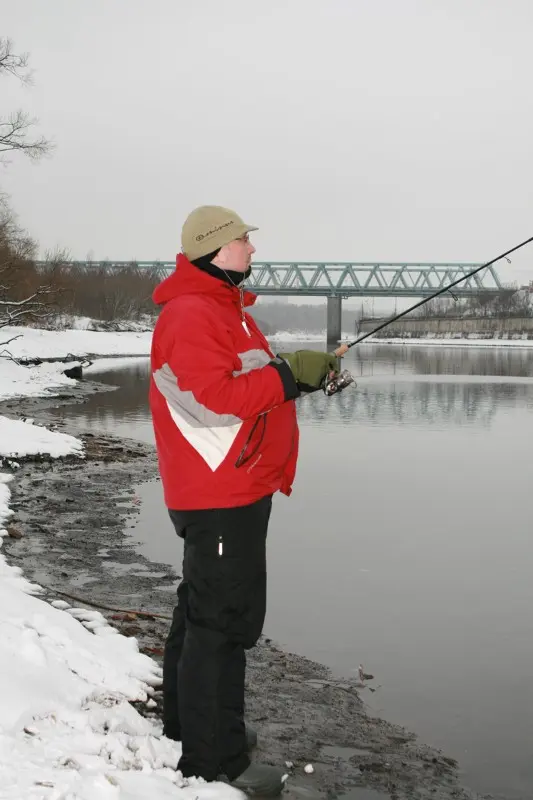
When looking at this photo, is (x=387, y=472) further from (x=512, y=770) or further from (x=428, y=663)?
(x=512, y=770)

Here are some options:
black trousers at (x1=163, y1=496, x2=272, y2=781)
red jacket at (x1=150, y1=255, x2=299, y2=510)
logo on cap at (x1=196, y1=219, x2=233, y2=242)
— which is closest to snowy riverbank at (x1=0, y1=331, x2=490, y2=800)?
black trousers at (x1=163, y1=496, x2=272, y2=781)

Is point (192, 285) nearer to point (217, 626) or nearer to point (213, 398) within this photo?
point (213, 398)

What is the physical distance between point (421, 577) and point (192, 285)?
3650mm

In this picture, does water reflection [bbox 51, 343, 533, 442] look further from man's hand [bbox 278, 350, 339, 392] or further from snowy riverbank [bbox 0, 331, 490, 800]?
man's hand [bbox 278, 350, 339, 392]

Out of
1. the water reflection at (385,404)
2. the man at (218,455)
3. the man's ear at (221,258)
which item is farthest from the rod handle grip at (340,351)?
the water reflection at (385,404)

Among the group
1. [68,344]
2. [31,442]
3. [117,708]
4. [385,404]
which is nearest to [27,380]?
[385,404]

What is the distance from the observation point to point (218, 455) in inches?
116

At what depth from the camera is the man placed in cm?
290

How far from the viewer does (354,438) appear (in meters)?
13.7

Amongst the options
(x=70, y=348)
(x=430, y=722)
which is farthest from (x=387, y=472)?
(x=70, y=348)

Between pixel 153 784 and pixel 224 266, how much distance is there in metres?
1.78

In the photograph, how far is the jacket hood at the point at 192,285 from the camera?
3029 millimetres

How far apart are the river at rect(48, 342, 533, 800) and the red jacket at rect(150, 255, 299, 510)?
5.15ft

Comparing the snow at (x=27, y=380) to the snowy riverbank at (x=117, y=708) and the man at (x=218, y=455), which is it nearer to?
the snowy riverbank at (x=117, y=708)
